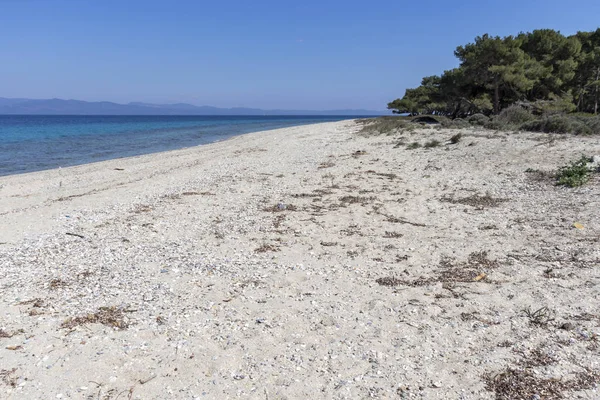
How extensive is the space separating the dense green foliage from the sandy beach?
18.3 metres

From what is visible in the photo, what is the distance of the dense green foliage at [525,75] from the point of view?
26.2 m

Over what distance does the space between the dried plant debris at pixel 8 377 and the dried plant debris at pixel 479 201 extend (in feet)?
27.4

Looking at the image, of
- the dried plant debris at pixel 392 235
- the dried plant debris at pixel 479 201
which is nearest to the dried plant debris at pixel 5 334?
the dried plant debris at pixel 392 235

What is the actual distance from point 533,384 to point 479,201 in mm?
6473

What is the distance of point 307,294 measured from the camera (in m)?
5.16

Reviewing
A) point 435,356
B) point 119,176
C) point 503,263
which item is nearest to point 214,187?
point 119,176

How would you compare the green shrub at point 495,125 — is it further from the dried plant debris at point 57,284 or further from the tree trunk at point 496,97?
the dried plant debris at point 57,284

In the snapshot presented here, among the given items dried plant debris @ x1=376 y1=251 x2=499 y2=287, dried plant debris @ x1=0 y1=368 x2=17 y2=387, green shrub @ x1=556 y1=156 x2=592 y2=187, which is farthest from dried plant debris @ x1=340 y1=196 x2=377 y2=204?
dried plant debris @ x1=0 y1=368 x2=17 y2=387

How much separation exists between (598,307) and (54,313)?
19.8 ft

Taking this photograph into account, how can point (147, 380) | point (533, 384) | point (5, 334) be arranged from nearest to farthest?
point (533, 384) < point (147, 380) < point (5, 334)

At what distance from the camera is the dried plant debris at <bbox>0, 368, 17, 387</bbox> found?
11.4 feet

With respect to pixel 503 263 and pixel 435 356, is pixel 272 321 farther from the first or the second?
pixel 503 263

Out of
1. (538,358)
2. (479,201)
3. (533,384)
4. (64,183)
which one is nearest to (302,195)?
(479,201)

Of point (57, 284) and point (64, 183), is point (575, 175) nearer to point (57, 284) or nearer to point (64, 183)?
point (57, 284)
